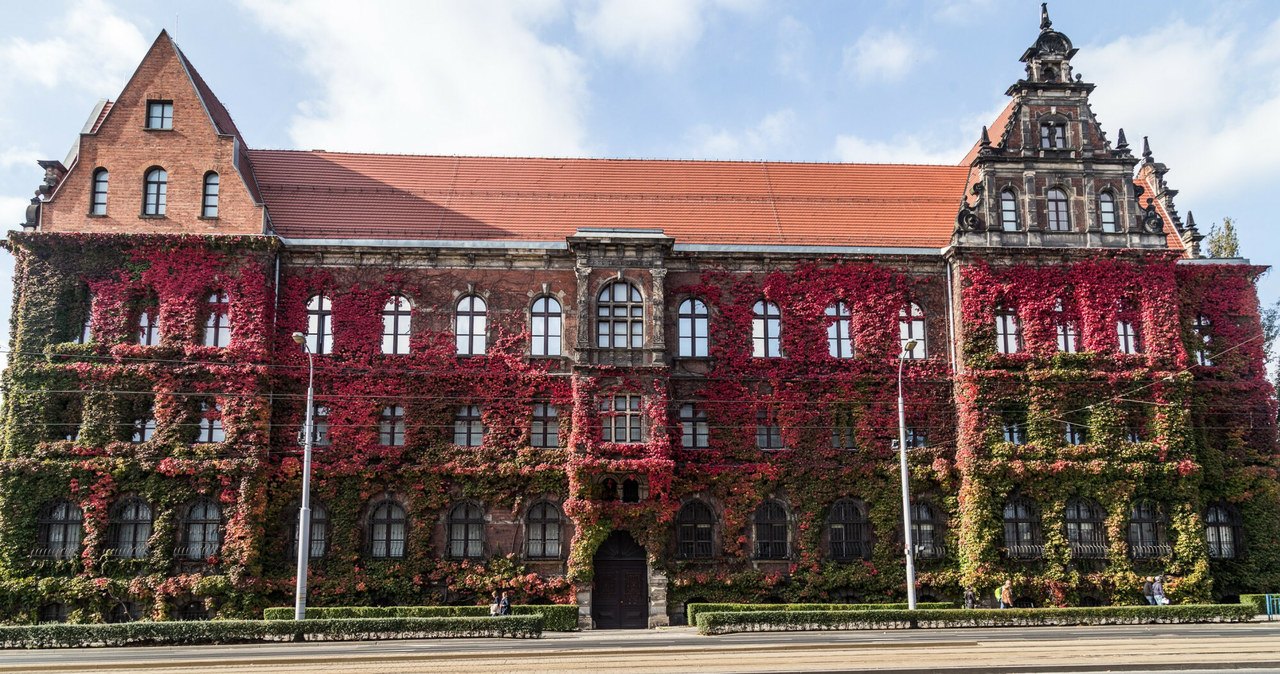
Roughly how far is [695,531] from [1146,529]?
17613 millimetres

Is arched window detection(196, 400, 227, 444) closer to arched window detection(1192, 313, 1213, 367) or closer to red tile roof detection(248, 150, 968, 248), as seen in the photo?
red tile roof detection(248, 150, 968, 248)

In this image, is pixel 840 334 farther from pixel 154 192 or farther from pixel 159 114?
pixel 159 114

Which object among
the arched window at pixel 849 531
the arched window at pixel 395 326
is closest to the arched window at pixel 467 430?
the arched window at pixel 395 326

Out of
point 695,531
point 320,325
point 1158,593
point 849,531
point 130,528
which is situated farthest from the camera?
point 320,325

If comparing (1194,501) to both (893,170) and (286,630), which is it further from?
(286,630)

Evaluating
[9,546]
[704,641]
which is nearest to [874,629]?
[704,641]

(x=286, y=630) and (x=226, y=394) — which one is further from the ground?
(x=226, y=394)

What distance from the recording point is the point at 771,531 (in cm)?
3919

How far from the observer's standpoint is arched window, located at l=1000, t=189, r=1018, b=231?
41.4 m

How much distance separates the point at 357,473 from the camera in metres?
38.0

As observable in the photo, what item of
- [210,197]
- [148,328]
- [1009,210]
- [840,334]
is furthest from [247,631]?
[1009,210]

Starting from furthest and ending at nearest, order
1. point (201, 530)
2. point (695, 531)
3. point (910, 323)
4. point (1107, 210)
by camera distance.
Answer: point (1107, 210) → point (910, 323) → point (695, 531) → point (201, 530)

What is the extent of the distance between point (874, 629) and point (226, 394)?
79.8ft

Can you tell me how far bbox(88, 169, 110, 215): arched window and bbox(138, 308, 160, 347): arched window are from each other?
4.35 meters
